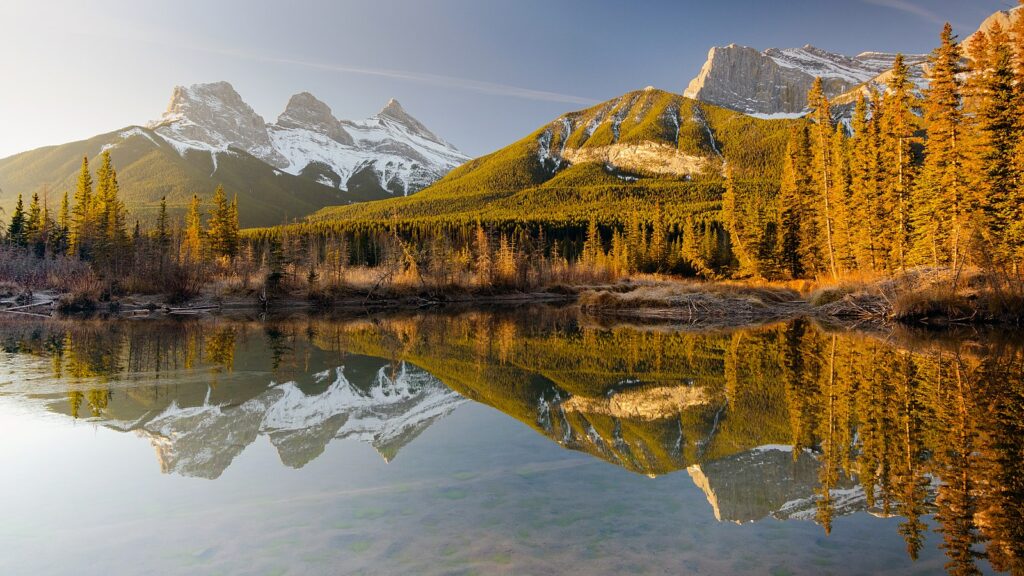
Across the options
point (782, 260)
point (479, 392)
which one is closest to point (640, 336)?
point (479, 392)

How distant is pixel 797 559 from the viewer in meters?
4.56

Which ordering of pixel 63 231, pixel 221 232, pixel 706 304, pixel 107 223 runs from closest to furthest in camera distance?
1. pixel 706 304
2. pixel 107 223
3. pixel 63 231
4. pixel 221 232

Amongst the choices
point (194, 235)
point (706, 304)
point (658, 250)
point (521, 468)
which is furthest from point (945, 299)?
point (194, 235)

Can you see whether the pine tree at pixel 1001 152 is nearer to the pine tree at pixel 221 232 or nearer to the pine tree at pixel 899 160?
the pine tree at pixel 899 160

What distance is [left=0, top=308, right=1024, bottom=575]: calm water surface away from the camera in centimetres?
474

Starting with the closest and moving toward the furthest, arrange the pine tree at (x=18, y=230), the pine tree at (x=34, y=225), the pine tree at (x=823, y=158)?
the pine tree at (x=823, y=158), the pine tree at (x=18, y=230), the pine tree at (x=34, y=225)

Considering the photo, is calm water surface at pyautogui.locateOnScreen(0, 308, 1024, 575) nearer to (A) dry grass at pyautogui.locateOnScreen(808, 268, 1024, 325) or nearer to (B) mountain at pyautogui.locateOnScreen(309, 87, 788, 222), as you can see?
(A) dry grass at pyautogui.locateOnScreen(808, 268, 1024, 325)

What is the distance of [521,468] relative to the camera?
7.13 metres

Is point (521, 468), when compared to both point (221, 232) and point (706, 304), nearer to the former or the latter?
point (706, 304)

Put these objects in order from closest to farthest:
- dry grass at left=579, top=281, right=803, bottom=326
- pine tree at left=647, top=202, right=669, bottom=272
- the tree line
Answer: the tree line → dry grass at left=579, top=281, right=803, bottom=326 → pine tree at left=647, top=202, right=669, bottom=272

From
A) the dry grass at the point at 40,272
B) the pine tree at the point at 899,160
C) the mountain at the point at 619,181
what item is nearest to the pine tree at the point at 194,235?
the dry grass at the point at 40,272

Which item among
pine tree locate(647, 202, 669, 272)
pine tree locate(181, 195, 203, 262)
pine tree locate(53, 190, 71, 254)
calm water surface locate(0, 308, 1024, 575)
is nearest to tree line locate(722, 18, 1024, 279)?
calm water surface locate(0, 308, 1024, 575)

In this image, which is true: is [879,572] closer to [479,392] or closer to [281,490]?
[281,490]

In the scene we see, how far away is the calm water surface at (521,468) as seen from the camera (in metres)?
4.74
